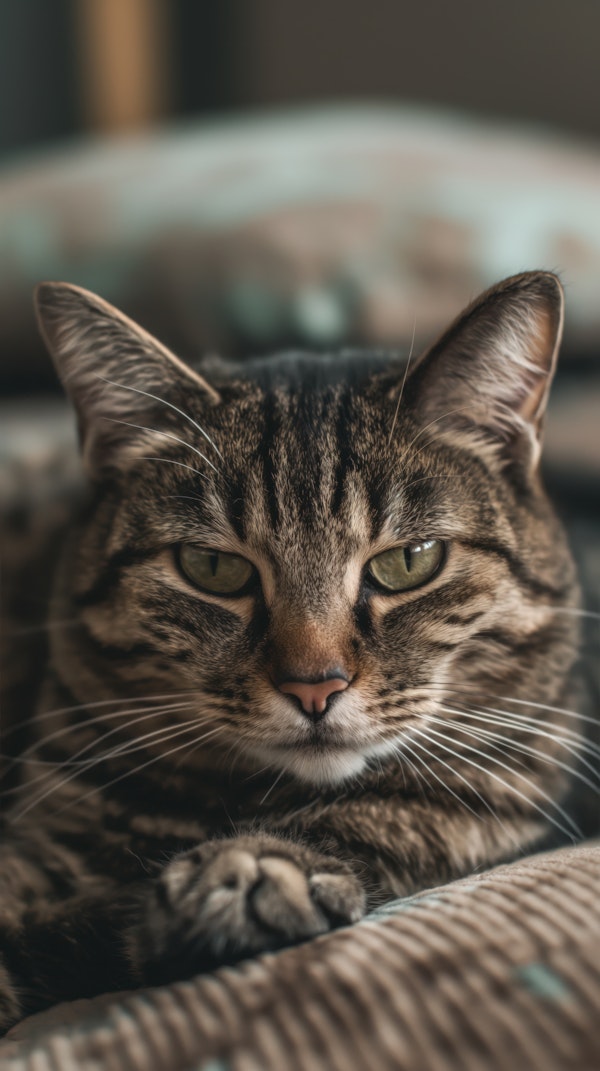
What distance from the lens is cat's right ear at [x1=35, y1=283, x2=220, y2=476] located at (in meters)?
0.93

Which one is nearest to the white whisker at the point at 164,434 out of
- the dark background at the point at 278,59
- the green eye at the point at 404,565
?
the green eye at the point at 404,565

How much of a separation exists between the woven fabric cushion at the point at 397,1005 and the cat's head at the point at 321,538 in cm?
22

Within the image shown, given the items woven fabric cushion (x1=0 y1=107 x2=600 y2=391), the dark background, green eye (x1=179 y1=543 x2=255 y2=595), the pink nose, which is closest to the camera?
the pink nose

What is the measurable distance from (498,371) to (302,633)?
0.32 m

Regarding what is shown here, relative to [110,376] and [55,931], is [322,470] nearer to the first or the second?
[110,376]

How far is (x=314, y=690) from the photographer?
0.81m

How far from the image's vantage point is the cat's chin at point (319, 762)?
854mm

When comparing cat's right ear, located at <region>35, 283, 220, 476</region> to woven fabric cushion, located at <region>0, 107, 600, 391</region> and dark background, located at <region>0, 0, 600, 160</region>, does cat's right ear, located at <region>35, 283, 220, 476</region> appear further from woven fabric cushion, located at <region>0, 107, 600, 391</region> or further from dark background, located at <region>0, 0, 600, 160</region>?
dark background, located at <region>0, 0, 600, 160</region>

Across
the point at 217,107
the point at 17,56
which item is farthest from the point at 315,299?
the point at 17,56

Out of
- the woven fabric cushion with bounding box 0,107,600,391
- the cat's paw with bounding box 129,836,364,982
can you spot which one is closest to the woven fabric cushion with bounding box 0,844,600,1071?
the cat's paw with bounding box 129,836,364,982

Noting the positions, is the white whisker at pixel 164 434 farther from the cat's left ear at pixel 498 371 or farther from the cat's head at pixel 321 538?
the cat's left ear at pixel 498 371

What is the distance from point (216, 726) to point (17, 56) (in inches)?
118

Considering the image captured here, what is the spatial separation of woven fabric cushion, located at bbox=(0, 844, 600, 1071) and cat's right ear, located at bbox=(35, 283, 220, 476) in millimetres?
508

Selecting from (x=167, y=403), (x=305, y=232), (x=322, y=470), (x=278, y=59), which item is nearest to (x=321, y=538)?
(x=322, y=470)
